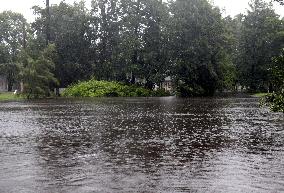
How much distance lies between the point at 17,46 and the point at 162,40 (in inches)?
2116

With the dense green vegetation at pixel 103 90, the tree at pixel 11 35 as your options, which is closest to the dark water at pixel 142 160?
the dense green vegetation at pixel 103 90

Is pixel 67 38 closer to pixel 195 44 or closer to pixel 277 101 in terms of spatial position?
pixel 195 44

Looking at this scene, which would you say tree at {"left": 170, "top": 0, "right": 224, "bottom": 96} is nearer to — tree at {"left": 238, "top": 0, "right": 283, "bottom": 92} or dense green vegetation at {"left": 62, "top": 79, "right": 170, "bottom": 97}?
dense green vegetation at {"left": 62, "top": 79, "right": 170, "bottom": 97}

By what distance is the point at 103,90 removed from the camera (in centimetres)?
7581

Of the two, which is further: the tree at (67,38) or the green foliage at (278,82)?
the tree at (67,38)

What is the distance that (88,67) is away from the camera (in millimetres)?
92312

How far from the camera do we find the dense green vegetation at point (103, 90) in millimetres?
74875

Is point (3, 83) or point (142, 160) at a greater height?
point (3, 83)

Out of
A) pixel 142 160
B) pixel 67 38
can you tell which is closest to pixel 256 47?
pixel 67 38

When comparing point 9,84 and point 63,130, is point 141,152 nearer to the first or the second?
point 63,130

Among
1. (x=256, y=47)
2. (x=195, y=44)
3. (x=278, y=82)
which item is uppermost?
(x=256, y=47)

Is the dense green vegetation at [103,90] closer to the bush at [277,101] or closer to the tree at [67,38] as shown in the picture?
the tree at [67,38]

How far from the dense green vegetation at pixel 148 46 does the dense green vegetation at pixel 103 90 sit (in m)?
3.76

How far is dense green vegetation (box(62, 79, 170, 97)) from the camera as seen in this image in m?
74.9
